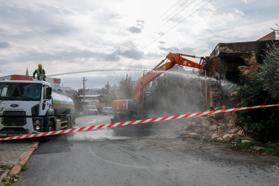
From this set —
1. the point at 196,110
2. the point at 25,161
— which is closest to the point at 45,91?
the point at 25,161

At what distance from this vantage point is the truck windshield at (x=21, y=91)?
13.8 metres

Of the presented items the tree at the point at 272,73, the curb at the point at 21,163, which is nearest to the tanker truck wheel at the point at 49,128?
the curb at the point at 21,163

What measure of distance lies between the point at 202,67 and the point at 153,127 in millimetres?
5023

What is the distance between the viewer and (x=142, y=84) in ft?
74.6

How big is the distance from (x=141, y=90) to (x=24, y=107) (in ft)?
34.5

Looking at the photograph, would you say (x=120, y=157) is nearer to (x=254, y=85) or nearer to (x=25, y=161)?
(x=25, y=161)

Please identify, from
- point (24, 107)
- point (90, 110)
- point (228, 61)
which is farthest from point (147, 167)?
point (90, 110)

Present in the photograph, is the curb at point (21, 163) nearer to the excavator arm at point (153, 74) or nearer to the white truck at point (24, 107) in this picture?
the white truck at point (24, 107)

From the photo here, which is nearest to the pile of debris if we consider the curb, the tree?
the tree

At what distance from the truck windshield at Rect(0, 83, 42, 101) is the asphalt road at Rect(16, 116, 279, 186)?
2.99 metres

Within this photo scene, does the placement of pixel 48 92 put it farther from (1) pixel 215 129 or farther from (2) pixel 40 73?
(1) pixel 215 129

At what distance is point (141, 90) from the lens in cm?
2289

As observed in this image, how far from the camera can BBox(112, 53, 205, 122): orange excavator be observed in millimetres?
19672

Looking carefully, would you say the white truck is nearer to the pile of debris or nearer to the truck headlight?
the truck headlight
